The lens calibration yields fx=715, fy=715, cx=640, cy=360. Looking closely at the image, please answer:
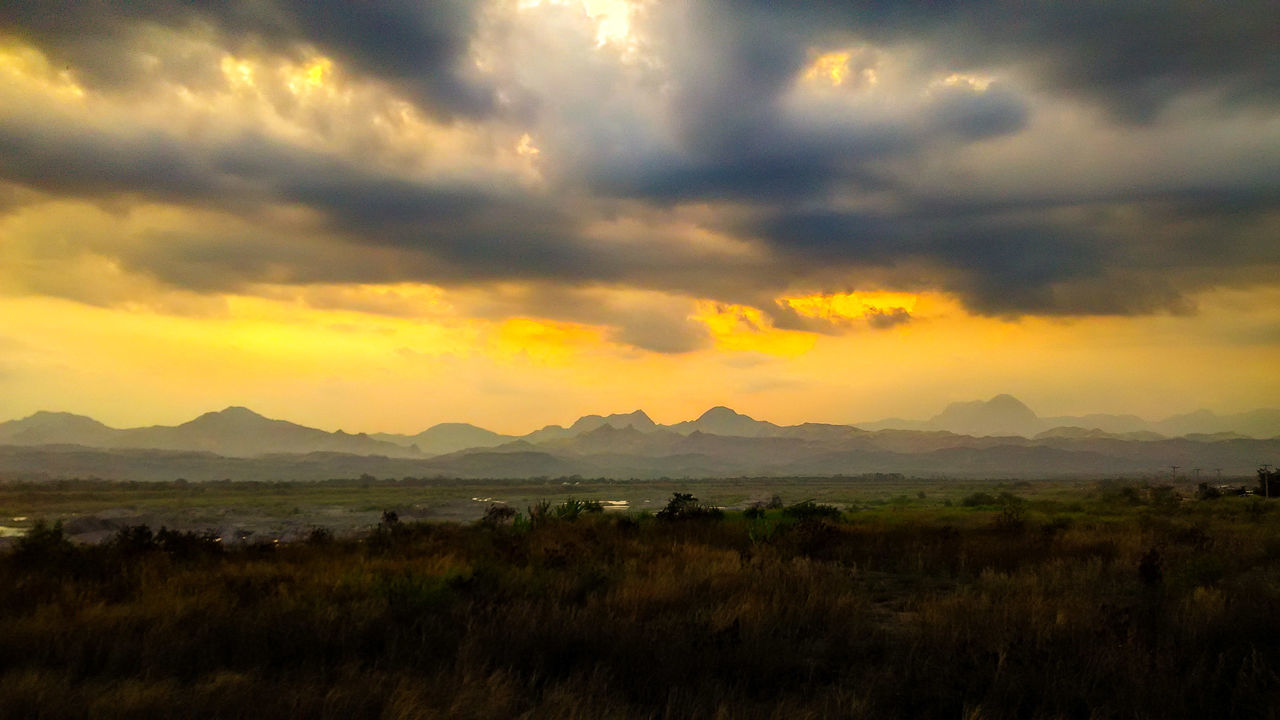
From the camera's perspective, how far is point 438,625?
7.34 meters

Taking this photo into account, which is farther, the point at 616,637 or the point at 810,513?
the point at 810,513

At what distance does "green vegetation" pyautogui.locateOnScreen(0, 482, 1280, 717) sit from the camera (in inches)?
215

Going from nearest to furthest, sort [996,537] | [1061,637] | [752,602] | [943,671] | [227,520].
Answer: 1. [943,671]
2. [1061,637]
3. [752,602]
4. [996,537]
5. [227,520]

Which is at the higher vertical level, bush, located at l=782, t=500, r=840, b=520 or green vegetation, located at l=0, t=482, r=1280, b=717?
green vegetation, located at l=0, t=482, r=1280, b=717

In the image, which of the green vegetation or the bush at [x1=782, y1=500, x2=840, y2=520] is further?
the bush at [x1=782, y1=500, x2=840, y2=520]

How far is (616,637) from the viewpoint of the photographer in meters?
6.92

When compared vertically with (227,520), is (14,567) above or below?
above

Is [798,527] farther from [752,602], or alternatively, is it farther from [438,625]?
[438,625]

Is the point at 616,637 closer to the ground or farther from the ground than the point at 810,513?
farther from the ground

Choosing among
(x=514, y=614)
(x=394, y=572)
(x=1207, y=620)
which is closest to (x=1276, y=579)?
(x=1207, y=620)

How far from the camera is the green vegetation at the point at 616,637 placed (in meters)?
5.46

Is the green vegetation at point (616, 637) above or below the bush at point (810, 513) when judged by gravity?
above

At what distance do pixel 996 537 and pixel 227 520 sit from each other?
4306cm

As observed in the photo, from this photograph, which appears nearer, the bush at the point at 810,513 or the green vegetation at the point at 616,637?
the green vegetation at the point at 616,637
